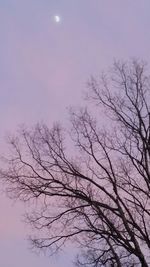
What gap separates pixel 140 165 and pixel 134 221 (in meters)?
1.98

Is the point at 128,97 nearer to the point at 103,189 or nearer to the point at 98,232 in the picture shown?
the point at 103,189

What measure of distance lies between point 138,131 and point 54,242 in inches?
184

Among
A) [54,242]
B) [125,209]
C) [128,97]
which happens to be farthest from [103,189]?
[128,97]

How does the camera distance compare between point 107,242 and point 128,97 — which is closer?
point 107,242

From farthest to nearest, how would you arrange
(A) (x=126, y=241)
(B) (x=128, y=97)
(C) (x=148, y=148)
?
1. (B) (x=128, y=97)
2. (C) (x=148, y=148)
3. (A) (x=126, y=241)

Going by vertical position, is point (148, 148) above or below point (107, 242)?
above

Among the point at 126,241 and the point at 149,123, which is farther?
the point at 149,123

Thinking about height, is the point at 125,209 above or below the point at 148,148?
below

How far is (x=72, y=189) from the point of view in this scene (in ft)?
61.2

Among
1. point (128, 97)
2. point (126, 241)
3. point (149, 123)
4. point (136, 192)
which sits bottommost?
point (126, 241)

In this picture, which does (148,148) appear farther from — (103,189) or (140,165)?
(103,189)

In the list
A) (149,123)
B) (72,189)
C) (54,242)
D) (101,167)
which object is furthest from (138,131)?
(54,242)

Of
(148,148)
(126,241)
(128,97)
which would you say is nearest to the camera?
(126,241)

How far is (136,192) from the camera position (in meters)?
18.7
